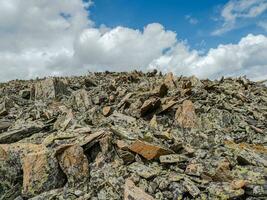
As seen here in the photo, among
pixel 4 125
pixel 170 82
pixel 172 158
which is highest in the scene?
pixel 170 82

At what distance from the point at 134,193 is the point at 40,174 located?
8.94ft

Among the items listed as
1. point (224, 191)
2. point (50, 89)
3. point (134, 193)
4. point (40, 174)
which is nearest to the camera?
point (134, 193)

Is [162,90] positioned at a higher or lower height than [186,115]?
higher

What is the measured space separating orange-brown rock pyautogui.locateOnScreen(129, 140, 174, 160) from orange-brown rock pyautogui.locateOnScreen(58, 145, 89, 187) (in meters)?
1.33

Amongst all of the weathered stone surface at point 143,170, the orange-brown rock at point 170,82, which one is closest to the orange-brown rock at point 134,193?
the weathered stone surface at point 143,170

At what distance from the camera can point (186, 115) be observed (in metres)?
A: 12.9

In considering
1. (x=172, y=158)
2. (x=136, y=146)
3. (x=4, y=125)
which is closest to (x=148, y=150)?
(x=136, y=146)

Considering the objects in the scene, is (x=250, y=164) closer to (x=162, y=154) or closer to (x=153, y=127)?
(x=162, y=154)

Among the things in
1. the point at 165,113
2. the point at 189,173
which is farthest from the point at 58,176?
the point at 165,113

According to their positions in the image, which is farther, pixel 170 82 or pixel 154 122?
pixel 170 82

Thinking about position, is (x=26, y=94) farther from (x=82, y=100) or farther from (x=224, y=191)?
(x=224, y=191)

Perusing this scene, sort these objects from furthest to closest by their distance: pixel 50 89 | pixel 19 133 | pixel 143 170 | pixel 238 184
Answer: pixel 50 89, pixel 19 133, pixel 143 170, pixel 238 184

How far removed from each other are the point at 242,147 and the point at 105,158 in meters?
4.22

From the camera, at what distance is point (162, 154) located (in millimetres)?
10008
